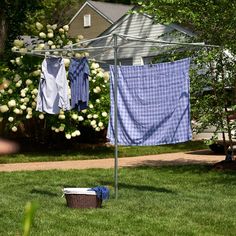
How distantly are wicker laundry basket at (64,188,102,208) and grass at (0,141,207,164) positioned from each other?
7297mm

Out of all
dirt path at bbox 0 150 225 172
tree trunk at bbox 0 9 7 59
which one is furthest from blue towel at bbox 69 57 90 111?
tree trunk at bbox 0 9 7 59

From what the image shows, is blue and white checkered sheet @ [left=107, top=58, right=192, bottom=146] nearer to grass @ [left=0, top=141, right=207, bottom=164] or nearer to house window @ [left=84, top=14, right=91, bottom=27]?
grass @ [left=0, top=141, right=207, bottom=164]

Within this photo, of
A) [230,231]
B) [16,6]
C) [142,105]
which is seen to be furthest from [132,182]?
[16,6]

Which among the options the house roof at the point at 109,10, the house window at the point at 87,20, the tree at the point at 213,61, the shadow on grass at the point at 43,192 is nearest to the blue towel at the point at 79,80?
the shadow on grass at the point at 43,192

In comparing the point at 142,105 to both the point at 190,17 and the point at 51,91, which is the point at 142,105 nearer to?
the point at 51,91

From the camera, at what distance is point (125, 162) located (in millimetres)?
14281

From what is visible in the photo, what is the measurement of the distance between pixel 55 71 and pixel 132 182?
8.13ft

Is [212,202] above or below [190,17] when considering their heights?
below

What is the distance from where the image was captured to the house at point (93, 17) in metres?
36.9

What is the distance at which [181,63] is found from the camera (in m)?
8.01

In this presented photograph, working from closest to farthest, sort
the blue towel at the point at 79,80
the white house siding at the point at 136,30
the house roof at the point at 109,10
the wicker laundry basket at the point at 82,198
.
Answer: the wicker laundry basket at the point at 82,198
the blue towel at the point at 79,80
the white house siding at the point at 136,30
the house roof at the point at 109,10

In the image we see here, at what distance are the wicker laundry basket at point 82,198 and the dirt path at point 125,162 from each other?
18.0ft

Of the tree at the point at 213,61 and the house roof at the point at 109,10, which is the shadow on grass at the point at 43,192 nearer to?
the tree at the point at 213,61

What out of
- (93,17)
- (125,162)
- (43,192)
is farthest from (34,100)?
(93,17)
